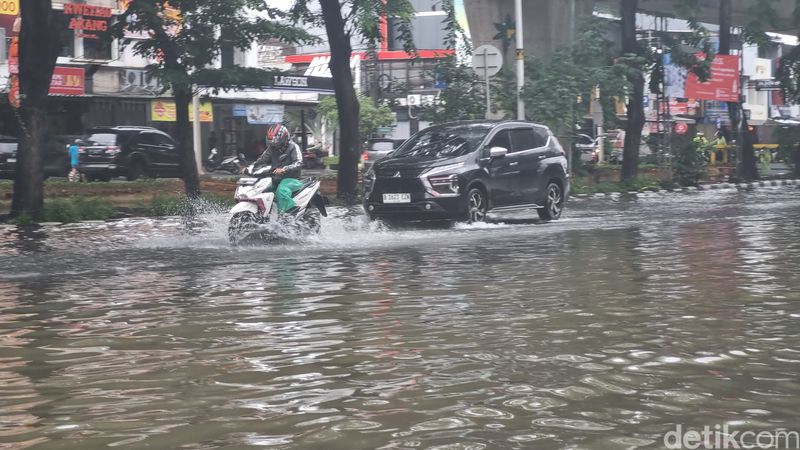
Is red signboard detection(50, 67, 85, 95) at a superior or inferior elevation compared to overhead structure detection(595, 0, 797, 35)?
inferior

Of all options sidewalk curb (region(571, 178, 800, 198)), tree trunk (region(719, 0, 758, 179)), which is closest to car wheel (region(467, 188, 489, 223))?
sidewalk curb (region(571, 178, 800, 198))

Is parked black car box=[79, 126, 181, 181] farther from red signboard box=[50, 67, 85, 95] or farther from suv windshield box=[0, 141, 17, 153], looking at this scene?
red signboard box=[50, 67, 85, 95]

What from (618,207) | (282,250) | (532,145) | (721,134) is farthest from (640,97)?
(282,250)

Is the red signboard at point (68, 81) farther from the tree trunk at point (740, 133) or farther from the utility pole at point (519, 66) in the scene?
the tree trunk at point (740, 133)

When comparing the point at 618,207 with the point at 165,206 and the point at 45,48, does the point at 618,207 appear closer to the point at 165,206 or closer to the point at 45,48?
the point at 165,206

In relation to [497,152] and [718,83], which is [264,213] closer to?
[497,152]

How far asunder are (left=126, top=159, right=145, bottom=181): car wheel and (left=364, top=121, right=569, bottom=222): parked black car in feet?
60.4

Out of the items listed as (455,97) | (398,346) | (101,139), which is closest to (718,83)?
(455,97)

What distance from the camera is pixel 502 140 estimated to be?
63.9 ft

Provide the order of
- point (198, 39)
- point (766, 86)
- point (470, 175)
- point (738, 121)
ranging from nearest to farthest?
point (470, 175) < point (198, 39) < point (738, 121) < point (766, 86)

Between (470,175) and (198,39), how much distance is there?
8234 mm

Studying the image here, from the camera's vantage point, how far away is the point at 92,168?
35.2m

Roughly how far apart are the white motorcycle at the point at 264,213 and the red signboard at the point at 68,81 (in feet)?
99.5

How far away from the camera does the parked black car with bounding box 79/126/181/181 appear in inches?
1390
